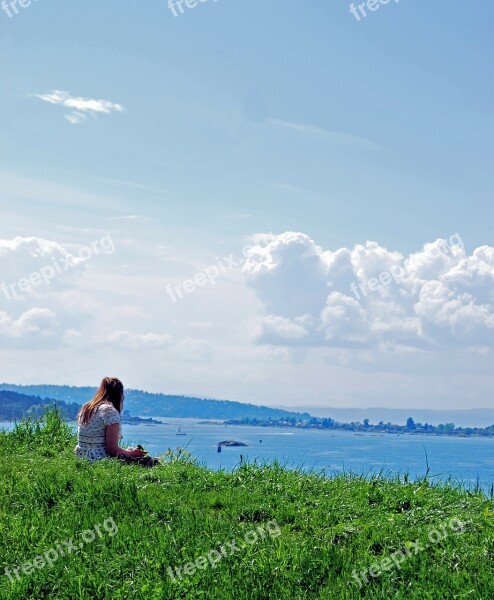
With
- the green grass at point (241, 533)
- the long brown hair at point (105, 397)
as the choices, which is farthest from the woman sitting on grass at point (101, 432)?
the green grass at point (241, 533)

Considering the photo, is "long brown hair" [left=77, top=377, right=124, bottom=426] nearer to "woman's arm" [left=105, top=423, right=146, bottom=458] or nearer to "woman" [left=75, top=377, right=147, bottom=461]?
"woman" [left=75, top=377, right=147, bottom=461]

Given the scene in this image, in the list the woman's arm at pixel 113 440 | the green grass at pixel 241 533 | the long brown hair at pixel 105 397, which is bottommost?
the green grass at pixel 241 533

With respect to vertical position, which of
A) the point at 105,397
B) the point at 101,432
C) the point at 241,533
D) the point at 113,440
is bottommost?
the point at 241,533

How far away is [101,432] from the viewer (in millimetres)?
11156

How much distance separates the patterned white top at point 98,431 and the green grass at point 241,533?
3.97ft

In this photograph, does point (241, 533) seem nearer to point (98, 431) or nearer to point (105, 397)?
point (98, 431)

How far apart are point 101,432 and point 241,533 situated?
15.2 ft

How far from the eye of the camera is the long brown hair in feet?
37.0

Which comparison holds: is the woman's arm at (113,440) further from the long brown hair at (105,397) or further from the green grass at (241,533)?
the green grass at (241,533)

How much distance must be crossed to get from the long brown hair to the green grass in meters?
1.46

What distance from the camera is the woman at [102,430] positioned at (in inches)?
435

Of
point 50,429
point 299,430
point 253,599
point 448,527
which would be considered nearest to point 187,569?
point 253,599

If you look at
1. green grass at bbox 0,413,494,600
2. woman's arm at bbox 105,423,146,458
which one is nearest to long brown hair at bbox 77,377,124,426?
woman's arm at bbox 105,423,146,458

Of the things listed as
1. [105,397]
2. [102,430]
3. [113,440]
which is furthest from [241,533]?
[105,397]
